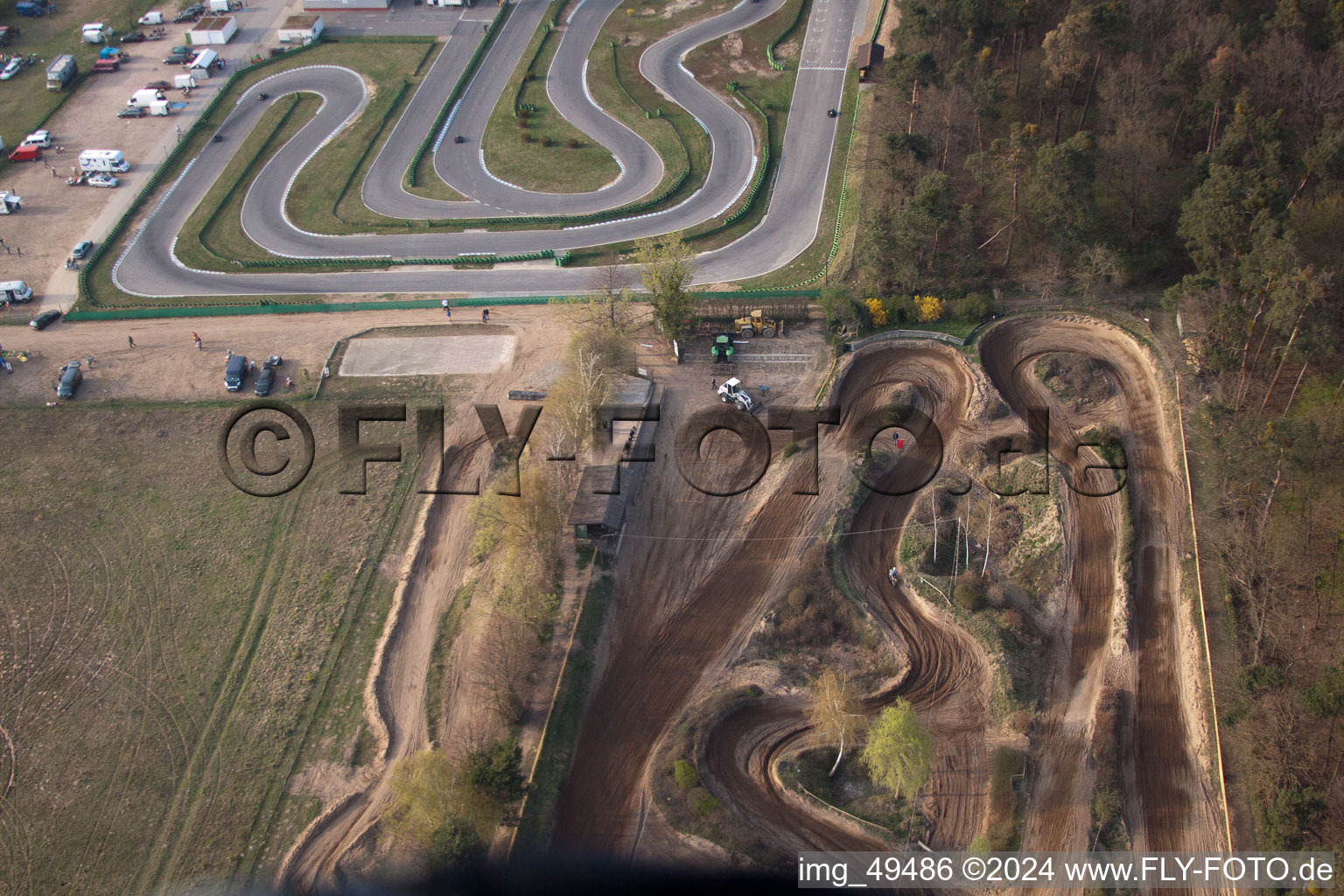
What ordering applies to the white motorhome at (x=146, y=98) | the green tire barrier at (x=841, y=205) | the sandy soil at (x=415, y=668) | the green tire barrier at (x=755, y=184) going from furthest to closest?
the white motorhome at (x=146, y=98)
the green tire barrier at (x=755, y=184)
the green tire barrier at (x=841, y=205)
the sandy soil at (x=415, y=668)

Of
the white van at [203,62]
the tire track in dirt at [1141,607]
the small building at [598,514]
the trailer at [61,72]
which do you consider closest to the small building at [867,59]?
the tire track in dirt at [1141,607]

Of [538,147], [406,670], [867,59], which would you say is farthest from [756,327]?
[867,59]

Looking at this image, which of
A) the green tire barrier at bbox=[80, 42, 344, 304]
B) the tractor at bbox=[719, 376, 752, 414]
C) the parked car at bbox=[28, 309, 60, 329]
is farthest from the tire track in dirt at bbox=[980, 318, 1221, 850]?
the green tire barrier at bbox=[80, 42, 344, 304]

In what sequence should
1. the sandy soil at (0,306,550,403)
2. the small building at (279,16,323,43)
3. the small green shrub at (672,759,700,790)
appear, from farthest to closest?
the small building at (279,16,323,43) → the sandy soil at (0,306,550,403) → the small green shrub at (672,759,700,790)

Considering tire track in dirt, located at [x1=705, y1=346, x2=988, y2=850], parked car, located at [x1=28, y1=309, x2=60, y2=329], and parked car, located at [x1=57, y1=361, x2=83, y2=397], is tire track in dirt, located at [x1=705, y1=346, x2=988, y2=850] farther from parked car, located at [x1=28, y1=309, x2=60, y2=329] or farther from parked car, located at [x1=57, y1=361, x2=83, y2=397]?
parked car, located at [x1=28, y1=309, x2=60, y2=329]

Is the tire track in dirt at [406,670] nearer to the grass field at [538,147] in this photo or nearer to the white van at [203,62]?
the grass field at [538,147]

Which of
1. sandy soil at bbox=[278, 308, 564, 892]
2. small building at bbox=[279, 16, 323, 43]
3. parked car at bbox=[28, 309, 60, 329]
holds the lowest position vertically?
sandy soil at bbox=[278, 308, 564, 892]
